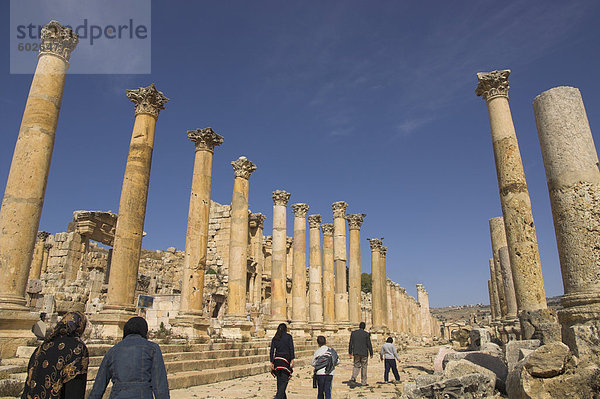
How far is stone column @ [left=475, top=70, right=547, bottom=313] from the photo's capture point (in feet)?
34.8

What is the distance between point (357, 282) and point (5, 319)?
21.7 m

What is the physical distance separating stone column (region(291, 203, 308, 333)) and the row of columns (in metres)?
15.0

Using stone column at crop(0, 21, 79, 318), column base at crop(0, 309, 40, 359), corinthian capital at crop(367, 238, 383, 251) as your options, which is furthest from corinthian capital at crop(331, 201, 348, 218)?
column base at crop(0, 309, 40, 359)

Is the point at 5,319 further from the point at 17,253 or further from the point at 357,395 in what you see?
the point at 357,395

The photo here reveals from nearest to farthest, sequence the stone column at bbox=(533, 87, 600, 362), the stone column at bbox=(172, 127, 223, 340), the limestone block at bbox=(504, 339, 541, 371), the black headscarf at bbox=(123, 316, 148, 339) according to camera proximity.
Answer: the black headscarf at bbox=(123, 316, 148, 339) < the stone column at bbox=(533, 87, 600, 362) < the limestone block at bbox=(504, 339, 541, 371) < the stone column at bbox=(172, 127, 223, 340)

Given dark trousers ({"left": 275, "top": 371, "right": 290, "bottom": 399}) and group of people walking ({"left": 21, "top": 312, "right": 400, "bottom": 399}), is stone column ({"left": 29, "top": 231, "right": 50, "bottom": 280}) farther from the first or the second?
group of people walking ({"left": 21, "top": 312, "right": 400, "bottom": 399})

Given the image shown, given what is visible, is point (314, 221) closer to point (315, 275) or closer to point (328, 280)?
point (315, 275)

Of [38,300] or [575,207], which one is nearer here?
[575,207]

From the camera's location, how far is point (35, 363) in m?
3.81

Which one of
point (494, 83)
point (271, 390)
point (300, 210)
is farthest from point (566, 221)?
point (300, 210)

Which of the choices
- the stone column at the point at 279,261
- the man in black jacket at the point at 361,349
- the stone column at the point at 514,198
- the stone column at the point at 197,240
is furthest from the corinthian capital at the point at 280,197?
the man in black jacket at the point at 361,349

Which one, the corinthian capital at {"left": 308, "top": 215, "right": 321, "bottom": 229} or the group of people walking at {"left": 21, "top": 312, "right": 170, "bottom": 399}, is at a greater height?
the corinthian capital at {"left": 308, "top": 215, "right": 321, "bottom": 229}

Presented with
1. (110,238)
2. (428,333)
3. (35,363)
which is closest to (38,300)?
(110,238)

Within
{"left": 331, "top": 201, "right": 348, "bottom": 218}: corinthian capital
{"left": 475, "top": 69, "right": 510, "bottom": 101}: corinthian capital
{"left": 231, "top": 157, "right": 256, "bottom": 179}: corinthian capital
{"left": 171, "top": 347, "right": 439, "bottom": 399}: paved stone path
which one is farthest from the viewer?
{"left": 331, "top": 201, "right": 348, "bottom": 218}: corinthian capital
